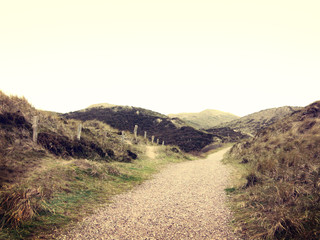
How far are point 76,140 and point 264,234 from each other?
51.6 ft

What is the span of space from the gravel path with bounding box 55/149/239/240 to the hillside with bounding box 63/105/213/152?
30971mm

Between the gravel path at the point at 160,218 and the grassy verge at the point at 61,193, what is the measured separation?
1.91ft

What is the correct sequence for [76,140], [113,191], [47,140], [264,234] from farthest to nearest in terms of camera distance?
[76,140]
[47,140]
[113,191]
[264,234]

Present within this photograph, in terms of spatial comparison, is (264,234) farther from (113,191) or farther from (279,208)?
(113,191)

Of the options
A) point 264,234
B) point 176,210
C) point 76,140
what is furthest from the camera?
point 76,140

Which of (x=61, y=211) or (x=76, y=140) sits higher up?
(x=76, y=140)

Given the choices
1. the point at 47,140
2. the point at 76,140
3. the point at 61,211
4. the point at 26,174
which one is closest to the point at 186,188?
the point at 61,211

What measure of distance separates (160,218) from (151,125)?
56075 millimetres

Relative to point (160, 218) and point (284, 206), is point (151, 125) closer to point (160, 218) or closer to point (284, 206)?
point (160, 218)

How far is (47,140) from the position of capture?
13656mm

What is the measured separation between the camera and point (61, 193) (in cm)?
744

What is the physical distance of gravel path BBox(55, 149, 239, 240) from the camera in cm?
504

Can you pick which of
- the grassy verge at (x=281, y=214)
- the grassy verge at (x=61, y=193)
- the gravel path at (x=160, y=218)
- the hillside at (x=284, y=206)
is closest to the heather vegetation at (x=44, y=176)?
the grassy verge at (x=61, y=193)

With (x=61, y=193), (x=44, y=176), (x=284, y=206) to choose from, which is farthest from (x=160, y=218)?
(x=44, y=176)
